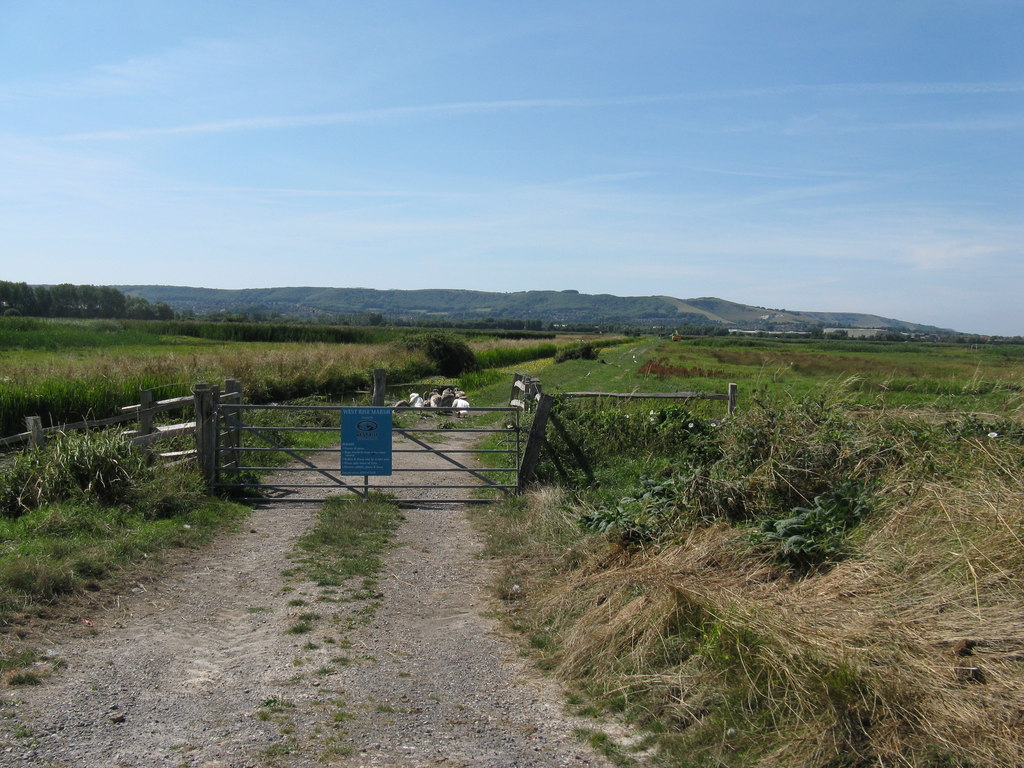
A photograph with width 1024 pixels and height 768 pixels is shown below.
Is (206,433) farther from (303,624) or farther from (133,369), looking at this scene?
(133,369)

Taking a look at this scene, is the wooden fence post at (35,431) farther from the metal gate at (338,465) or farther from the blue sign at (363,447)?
the blue sign at (363,447)

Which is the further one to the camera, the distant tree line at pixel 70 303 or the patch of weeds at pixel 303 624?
the distant tree line at pixel 70 303

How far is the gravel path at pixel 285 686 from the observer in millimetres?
4438

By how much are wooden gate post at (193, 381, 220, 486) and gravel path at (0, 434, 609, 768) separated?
3381mm

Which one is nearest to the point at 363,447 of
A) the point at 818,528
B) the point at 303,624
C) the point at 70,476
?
the point at 70,476

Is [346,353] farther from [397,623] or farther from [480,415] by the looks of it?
[397,623]

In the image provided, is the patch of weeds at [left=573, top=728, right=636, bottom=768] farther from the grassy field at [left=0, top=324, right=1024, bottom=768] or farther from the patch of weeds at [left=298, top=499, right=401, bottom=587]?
the patch of weeds at [left=298, top=499, right=401, bottom=587]

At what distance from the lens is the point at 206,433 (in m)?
11.4

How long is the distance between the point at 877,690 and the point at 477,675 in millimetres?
2709

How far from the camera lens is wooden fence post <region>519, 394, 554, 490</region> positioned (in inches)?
455

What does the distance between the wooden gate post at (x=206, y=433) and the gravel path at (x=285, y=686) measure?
3381 mm

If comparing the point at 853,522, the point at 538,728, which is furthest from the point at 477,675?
the point at 853,522

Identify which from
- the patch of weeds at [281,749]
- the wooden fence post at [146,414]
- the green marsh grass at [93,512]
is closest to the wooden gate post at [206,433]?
the green marsh grass at [93,512]

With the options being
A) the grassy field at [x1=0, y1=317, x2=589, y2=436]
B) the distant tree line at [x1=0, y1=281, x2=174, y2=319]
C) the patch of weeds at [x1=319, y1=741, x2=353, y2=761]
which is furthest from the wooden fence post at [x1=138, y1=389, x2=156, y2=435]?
the distant tree line at [x1=0, y1=281, x2=174, y2=319]
